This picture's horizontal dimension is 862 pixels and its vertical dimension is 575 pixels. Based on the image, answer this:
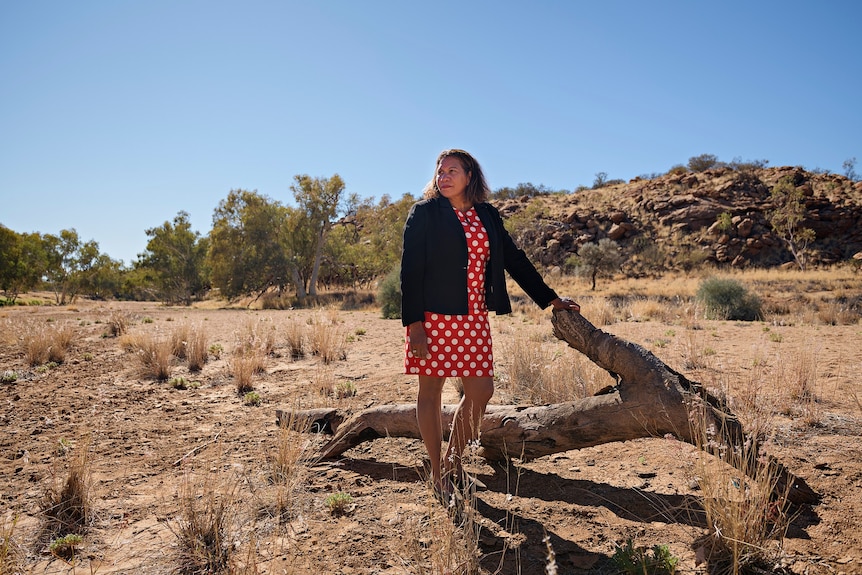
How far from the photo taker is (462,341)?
2.62 meters

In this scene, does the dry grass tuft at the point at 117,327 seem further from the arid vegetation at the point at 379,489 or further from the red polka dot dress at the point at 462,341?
the red polka dot dress at the point at 462,341

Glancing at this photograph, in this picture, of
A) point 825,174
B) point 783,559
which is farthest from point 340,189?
point 825,174

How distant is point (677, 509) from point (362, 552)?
5.52 ft

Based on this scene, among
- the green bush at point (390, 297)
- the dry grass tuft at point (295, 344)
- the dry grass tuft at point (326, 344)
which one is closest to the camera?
the dry grass tuft at point (326, 344)

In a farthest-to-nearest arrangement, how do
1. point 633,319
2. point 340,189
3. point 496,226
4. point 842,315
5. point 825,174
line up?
point 825,174, point 340,189, point 633,319, point 842,315, point 496,226

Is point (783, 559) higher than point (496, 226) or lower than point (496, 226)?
lower

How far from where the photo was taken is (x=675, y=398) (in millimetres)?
2609

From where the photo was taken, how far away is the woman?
2586 mm

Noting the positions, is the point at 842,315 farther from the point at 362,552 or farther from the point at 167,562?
the point at 167,562

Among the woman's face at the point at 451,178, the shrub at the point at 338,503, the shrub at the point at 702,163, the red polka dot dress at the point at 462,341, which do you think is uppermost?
the shrub at the point at 702,163

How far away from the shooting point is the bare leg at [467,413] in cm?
268

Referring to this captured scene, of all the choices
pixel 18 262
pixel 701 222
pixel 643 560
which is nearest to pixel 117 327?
pixel 643 560

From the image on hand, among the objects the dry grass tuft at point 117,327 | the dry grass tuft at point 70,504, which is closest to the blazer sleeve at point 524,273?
the dry grass tuft at point 70,504

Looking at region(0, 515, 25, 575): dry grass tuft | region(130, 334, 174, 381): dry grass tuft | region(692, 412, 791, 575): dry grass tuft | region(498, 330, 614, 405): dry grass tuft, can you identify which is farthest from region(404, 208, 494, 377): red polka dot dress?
region(130, 334, 174, 381): dry grass tuft
